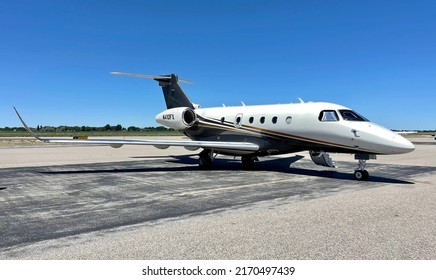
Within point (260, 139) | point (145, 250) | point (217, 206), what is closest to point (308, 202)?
point (217, 206)

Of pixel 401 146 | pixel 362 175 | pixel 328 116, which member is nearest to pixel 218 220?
pixel 401 146

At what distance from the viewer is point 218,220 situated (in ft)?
21.5

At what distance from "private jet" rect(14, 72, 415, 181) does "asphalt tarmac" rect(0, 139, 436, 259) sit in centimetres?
154

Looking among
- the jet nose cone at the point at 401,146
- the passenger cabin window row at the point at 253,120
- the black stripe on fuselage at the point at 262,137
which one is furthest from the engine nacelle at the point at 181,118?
the jet nose cone at the point at 401,146

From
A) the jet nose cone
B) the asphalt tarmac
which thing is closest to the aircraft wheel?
the asphalt tarmac

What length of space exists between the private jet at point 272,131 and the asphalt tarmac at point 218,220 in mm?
1542

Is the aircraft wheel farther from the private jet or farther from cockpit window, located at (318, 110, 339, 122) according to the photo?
cockpit window, located at (318, 110, 339, 122)

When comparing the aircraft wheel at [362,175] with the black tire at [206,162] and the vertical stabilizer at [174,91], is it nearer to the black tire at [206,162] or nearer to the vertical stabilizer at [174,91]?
the black tire at [206,162]

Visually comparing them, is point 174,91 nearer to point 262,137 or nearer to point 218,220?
point 262,137

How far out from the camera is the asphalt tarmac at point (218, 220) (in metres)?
4.82
